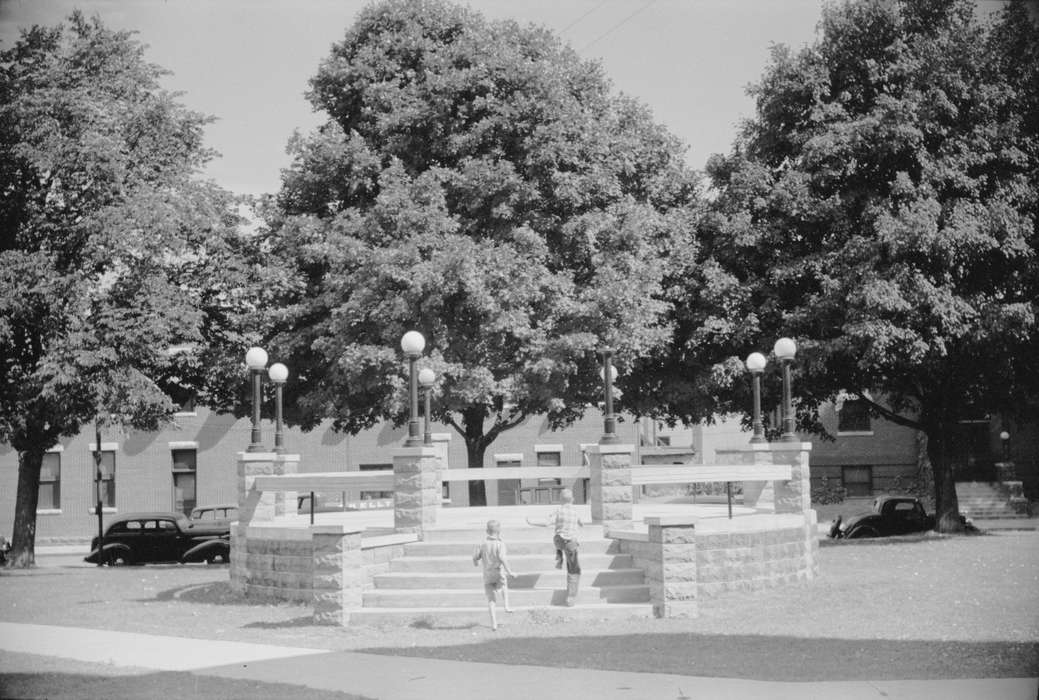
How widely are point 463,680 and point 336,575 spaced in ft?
16.6

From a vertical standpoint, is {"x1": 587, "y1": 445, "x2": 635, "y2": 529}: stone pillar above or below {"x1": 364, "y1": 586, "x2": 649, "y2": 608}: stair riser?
above

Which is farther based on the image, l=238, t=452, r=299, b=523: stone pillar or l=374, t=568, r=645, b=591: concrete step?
l=238, t=452, r=299, b=523: stone pillar

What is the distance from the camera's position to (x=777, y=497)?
72.6ft

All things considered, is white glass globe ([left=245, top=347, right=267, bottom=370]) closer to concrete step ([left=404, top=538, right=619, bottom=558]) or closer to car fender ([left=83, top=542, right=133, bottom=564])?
concrete step ([left=404, top=538, right=619, bottom=558])

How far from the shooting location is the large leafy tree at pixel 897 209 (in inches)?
1131

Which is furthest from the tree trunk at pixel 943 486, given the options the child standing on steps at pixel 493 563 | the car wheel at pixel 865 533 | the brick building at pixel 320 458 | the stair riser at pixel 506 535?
the child standing on steps at pixel 493 563

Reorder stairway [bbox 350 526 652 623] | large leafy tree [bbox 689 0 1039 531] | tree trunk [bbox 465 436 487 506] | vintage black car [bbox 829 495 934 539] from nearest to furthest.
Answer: stairway [bbox 350 526 652 623] → large leafy tree [bbox 689 0 1039 531] → tree trunk [bbox 465 436 487 506] → vintage black car [bbox 829 495 934 539]

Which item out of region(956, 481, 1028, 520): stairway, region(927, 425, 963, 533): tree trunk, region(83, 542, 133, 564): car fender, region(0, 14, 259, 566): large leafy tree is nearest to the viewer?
region(0, 14, 259, 566): large leafy tree

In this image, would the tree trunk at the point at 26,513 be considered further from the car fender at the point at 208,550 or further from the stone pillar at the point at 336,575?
the stone pillar at the point at 336,575

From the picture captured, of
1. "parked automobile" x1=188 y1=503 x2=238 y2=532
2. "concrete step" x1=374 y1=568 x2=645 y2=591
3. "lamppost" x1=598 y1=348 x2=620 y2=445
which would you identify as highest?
"lamppost" x1=598 y1=348 x2=620 y2=445

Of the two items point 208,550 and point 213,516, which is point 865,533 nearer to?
point 208,550

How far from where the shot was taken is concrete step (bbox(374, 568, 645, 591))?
17844mm

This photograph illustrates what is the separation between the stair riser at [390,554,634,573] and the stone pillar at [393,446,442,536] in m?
0.96

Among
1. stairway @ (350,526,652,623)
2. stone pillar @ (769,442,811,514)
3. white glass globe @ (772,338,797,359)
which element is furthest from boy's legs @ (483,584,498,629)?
white glass globe @ (772,338,797,359)
